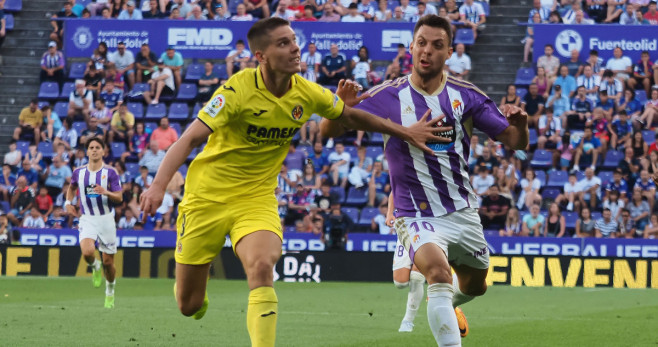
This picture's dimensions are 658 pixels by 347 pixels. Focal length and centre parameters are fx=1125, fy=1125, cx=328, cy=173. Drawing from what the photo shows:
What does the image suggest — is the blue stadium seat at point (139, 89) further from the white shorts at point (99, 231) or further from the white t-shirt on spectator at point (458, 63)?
the white shorts at point (99, 231)

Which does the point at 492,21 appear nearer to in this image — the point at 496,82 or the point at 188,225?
the point at 496,82

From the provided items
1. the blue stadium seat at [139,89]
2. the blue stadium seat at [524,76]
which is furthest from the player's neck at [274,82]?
the blue stadium seat at [139,89]

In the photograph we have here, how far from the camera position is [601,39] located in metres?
25.1

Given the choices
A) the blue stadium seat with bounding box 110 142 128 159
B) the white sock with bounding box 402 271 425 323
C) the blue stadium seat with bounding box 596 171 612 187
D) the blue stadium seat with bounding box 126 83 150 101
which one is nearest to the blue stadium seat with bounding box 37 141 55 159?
the blue stadium seat with bounding box 110 142 128 159

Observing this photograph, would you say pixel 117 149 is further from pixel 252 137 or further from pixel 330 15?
pixel 252 137

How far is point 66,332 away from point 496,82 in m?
16.7

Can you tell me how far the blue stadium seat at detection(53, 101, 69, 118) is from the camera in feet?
85.3

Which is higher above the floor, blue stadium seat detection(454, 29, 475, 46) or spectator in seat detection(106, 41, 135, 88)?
A: blue stadium seat detection(454, 29, 475, 46)

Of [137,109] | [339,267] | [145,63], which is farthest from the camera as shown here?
[145,63]

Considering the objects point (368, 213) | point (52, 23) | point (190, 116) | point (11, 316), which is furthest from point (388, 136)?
point (52, 23)

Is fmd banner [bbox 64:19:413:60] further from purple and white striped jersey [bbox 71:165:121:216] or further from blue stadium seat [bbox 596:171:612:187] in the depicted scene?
purple and white striped jersey [bbox 71:165:121:216]

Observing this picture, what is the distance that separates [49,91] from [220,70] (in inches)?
167

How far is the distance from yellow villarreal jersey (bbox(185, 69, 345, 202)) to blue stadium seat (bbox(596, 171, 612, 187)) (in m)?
15.9

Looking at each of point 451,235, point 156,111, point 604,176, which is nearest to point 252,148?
point 451,235
